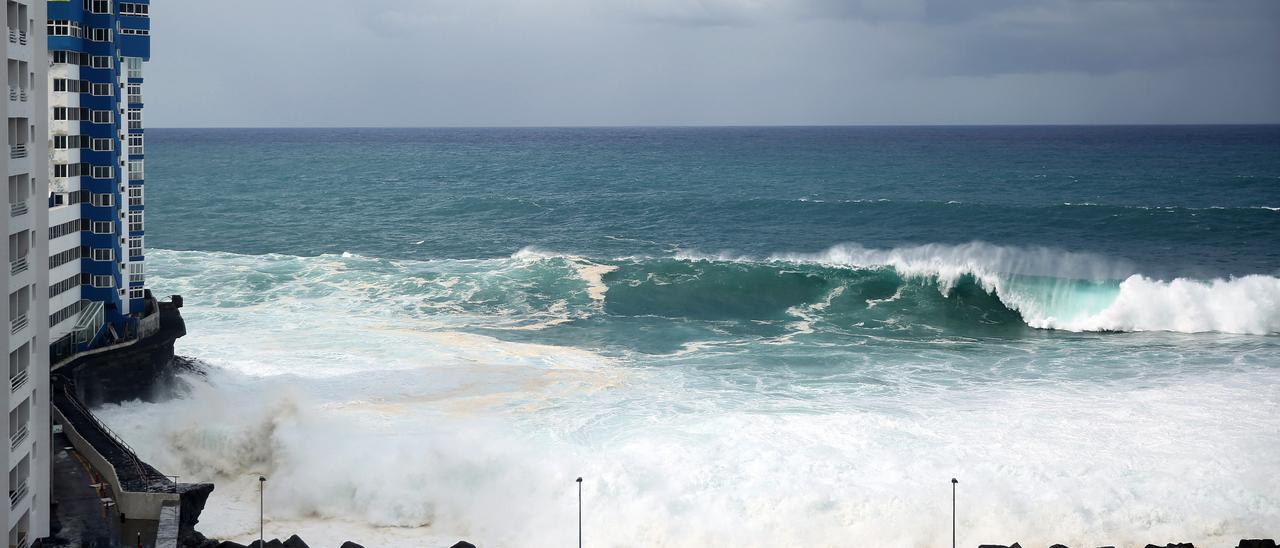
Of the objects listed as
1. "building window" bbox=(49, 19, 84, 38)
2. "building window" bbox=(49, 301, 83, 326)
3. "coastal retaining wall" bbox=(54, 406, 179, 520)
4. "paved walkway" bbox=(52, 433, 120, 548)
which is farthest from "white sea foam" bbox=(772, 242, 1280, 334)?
"building window" bbox=(49, 19, 84, 38)

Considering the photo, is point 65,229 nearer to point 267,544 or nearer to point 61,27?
point 61,27

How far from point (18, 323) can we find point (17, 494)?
116 inches

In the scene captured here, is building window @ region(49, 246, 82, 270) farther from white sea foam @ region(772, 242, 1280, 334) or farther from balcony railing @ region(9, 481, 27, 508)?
white sea foam @ region(772, 242, 1280, 334)

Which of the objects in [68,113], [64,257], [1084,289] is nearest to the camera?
[68,113]

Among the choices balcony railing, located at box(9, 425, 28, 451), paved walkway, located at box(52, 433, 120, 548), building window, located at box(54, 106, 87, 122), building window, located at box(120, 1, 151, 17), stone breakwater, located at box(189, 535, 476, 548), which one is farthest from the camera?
building window, located at box(120, 1, 151, 17)

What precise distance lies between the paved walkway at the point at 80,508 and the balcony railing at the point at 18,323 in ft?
14.9

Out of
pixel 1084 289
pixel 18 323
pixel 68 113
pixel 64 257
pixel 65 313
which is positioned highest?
pixel 68 113

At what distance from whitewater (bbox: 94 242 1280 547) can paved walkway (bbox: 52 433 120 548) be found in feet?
7.91

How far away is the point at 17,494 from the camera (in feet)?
71.6

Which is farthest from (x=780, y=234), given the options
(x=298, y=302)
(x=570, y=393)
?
(x=570, y=393)

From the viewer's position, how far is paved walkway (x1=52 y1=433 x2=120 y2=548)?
80.0 feet

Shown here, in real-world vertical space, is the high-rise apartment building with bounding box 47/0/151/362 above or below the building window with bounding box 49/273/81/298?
above

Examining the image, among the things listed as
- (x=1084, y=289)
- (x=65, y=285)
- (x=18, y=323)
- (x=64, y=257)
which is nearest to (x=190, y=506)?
(x=18, y=323)

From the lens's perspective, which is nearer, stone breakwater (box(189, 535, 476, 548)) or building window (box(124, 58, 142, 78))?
stone breakwater (box(189, 535, 476, 548))
